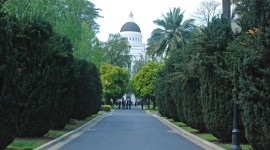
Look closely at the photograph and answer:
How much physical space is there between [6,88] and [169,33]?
39995 mm

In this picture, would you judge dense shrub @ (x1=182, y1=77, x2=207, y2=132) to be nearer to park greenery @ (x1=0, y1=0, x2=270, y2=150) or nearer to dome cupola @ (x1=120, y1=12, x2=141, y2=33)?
park greenery @ (x1=0, y1=0, x2=270, y2=150)

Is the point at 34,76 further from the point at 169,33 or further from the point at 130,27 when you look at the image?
the point at 130,27

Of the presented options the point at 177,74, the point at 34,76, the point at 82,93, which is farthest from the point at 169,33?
the point at 34,76

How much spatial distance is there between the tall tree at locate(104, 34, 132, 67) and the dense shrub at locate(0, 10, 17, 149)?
8350 cm

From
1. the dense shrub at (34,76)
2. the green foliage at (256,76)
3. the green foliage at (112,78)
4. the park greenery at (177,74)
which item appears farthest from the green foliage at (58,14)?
the green foliage at (112,78)

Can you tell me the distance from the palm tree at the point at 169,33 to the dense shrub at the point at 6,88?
3775 cm

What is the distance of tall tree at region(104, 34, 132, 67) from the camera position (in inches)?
3871

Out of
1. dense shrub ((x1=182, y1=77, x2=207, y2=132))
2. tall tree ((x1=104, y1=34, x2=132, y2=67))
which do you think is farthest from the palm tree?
tall tree ((x1=104, y1=34, x2=132, y2=67))

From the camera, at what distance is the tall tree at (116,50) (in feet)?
323

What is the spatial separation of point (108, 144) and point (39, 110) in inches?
134

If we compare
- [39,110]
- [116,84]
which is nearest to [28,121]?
[39,110]

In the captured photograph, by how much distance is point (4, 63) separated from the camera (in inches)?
561

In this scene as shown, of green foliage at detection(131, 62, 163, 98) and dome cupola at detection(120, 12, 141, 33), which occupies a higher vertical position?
dome cupola at detection(120, 12, 141, 33)

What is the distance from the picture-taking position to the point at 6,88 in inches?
568
